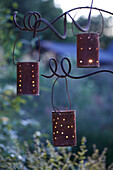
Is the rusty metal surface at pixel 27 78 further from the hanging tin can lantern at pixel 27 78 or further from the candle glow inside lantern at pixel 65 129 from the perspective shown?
the candle glow inside lantern at pixel 65 129

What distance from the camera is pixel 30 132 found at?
3.66m

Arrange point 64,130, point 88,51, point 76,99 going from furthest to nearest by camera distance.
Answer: point 76,99 < point 64,130 < point 88,51

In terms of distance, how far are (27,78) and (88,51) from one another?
0.30 metres

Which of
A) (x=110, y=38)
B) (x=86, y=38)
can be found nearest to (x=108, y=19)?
(x=110, y=38)

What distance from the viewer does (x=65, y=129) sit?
1343 mm

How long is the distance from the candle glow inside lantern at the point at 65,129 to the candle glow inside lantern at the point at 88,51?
9.9 inches

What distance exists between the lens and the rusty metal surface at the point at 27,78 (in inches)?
51.7

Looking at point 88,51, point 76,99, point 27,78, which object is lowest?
point 76,99

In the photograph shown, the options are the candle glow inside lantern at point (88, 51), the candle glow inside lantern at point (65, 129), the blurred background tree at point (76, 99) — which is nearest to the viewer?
the candle glow inside lantern at point (88, 51)

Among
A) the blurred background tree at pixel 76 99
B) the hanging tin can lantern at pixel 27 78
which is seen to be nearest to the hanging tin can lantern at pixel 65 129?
the hanging tin can lantern at pixel 27 78

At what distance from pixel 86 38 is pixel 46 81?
289 centimetres

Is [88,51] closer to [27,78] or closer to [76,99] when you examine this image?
[27,78]

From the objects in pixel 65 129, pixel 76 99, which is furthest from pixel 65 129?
pixel 76 99

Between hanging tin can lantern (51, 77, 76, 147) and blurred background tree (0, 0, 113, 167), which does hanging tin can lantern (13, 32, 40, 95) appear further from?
blurred background tree (0, 0, 113, 167)
